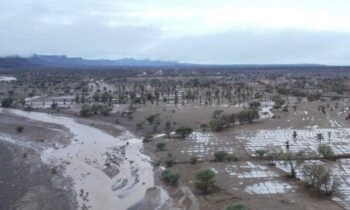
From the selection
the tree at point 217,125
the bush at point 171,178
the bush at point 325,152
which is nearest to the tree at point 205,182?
the bush at point 171,178

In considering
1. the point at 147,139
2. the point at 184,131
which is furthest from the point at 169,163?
the point at 184,131

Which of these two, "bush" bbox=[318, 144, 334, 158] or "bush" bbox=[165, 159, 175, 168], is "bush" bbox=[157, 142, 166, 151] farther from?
"bush" bbox=[318, 144, 334, 158]

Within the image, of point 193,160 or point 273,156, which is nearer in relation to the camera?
point 193,160

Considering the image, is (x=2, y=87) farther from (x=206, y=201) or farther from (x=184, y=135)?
(x=206, y=201)

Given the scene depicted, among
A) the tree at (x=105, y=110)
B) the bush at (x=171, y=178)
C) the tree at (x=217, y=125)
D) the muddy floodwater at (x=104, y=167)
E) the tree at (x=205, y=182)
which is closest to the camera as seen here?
the muddy floodwater at (x=104, y=167)

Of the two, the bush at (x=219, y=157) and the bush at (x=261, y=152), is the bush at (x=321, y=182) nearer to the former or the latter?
the bush at (x=261, y=152)

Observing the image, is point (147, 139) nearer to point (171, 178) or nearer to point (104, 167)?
point (104, 167)
